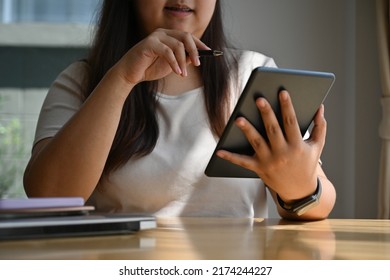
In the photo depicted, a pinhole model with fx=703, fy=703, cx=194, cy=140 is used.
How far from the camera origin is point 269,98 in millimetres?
1070

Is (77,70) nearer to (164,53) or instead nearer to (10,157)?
(164,53)

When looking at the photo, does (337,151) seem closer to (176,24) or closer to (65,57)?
(65,57)

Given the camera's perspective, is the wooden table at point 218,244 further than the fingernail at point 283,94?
No

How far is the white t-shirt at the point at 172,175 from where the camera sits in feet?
4.43

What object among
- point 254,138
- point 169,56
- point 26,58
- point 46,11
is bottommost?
point 26,58

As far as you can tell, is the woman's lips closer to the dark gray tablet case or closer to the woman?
the woman

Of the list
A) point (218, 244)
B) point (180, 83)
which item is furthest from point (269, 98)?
point (180, 83)

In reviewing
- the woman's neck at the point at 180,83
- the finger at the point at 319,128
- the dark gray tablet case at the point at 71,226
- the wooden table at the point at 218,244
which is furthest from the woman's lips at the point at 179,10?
the dark gray tablet case at the point at 71,226

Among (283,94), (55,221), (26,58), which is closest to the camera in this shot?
(55,221)

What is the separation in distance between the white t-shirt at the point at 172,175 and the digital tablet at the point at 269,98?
0.21m

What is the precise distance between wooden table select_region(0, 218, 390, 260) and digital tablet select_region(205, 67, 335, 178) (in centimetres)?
14

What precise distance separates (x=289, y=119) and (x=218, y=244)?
0.36 meters

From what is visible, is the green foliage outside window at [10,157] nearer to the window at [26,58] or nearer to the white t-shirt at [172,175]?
the window at [26,58]
